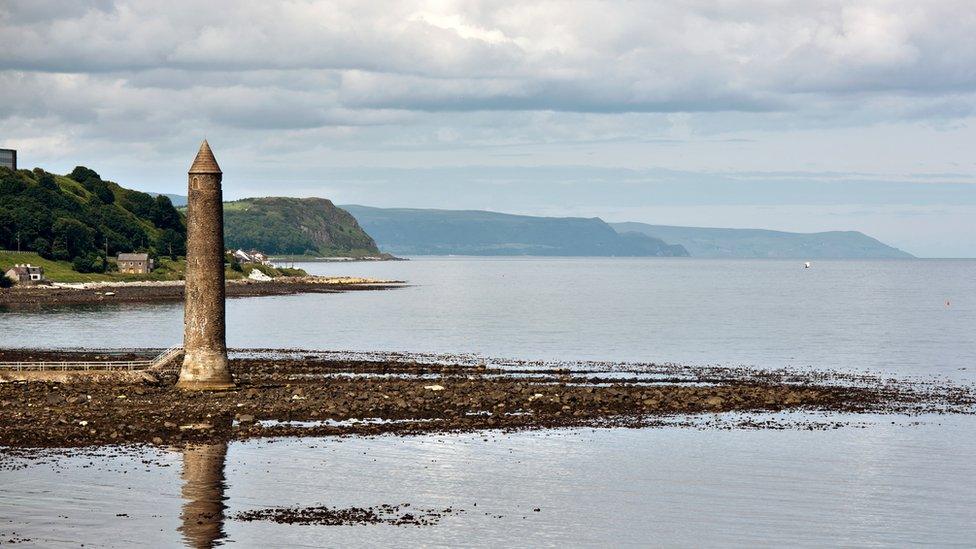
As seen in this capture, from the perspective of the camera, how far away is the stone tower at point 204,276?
51.8m

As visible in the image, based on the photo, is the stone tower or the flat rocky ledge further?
the stone tower

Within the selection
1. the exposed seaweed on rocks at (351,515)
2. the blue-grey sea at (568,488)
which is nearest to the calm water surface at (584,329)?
the blue-grey sea at (568,488)

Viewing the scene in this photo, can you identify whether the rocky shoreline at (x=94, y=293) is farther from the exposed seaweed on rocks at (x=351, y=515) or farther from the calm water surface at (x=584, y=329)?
the exposed seaweed on rocks at (x=351, y=515)

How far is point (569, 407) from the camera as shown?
53.5 m

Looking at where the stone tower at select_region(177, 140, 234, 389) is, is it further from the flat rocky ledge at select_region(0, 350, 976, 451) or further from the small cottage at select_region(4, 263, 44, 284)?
the small cottage at select_region(4, 263, 44, 284)

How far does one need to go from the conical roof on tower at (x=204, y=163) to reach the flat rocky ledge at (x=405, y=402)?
925cm

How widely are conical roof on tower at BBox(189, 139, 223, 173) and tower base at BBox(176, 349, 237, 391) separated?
7490mm

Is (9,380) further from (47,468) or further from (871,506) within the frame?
(871,506)

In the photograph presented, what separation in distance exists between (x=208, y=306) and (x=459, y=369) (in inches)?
940

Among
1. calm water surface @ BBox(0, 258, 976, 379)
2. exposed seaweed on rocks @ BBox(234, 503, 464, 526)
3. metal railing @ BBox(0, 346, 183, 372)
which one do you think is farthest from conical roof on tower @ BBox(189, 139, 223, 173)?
calm water surface @ BBox(0, 258, 976, 379)

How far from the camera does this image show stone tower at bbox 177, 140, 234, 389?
170ft

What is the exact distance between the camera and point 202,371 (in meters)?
53.0

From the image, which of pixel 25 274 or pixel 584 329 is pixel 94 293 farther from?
pixel 584 329

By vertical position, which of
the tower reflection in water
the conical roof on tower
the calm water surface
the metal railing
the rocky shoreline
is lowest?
the tower reflection in water
